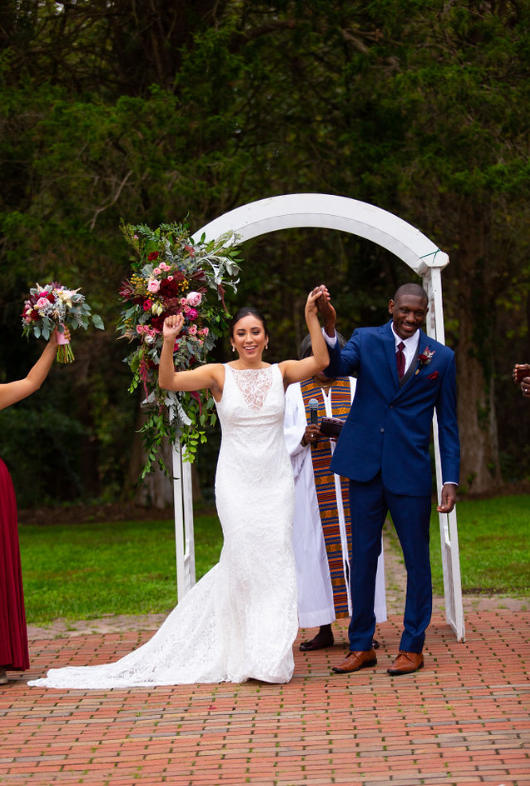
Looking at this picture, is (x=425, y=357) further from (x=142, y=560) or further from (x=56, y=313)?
(x=142, y=560)

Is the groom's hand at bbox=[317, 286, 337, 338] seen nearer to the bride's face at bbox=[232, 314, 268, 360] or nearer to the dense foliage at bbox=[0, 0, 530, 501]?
the bride's face at bbox=[232, 314, 268, 360]

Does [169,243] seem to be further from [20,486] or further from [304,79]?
[20,486]

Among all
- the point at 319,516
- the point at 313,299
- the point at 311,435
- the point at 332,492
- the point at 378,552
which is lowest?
the point at 378,552

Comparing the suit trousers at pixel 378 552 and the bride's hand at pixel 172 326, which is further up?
the bride's hand at pixel 172 326

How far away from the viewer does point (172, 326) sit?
6.62 metres

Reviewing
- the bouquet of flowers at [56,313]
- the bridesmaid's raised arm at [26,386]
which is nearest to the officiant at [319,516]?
the bouquet of flowers at [56,313]

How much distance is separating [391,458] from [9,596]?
2643 mm

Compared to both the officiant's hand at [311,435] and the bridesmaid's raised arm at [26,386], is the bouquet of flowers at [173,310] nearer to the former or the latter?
the bridesmaid's raised arm at [26,386]

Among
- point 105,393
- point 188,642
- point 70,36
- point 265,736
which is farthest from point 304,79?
point 265,736

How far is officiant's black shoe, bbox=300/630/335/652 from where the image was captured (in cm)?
776

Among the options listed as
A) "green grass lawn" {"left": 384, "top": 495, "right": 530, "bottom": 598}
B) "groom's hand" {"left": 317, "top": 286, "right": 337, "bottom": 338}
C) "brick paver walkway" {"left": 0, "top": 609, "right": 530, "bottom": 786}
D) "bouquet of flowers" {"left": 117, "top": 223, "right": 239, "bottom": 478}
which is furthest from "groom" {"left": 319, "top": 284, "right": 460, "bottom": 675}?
"green grass lawn" {"left": 384, "top": 495, "right": 530, "bottom": 598}

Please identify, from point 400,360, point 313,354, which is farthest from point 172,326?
point 400,360

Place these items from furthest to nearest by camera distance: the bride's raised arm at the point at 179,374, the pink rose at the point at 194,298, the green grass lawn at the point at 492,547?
1. the green grass lawn at the point at 492,547
2. the pink rose at the point at 194,298
3. the bride's raised arm at the point at 179,374

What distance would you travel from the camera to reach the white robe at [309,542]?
7672mm
